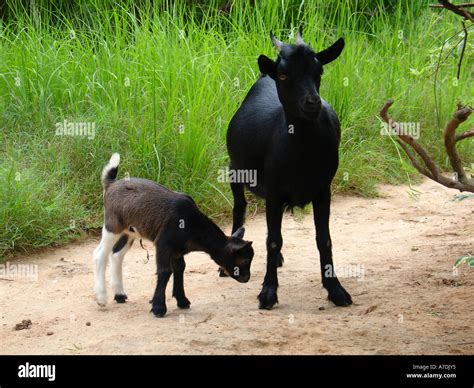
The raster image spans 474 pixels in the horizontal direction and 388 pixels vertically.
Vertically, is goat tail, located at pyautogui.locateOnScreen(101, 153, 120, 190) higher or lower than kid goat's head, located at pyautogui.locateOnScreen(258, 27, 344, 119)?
lower

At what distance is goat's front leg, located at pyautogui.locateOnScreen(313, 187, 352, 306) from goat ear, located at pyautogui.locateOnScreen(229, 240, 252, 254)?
524mm

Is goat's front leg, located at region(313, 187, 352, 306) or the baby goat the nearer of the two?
the baby goat

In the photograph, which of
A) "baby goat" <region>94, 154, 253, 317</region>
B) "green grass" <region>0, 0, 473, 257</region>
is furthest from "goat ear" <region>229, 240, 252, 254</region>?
"green grass" <region>0, 0, 473, 257</region>

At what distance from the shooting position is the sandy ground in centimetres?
487

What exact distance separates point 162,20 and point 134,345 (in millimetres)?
5707

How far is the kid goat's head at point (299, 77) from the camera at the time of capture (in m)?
5.28

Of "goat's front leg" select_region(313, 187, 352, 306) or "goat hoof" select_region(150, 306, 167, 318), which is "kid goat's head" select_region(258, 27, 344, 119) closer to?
"goat's front leg" select_region(313, 187, 352, 306)

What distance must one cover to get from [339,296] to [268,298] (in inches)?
18.5

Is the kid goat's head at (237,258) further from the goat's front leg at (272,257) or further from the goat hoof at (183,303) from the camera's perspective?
the goat hoof at (183,303)

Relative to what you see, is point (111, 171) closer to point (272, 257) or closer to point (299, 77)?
point (272, 257)

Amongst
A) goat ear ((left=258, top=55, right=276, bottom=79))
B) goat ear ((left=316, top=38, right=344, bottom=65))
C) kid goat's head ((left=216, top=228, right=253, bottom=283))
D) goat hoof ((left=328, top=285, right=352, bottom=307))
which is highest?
goat ear ((left=316, top=38, right=344, bottom=65))

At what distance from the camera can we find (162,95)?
8703mm

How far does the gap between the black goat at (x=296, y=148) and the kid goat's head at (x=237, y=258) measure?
0.63ft

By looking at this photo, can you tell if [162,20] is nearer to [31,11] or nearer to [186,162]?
[31,11]
